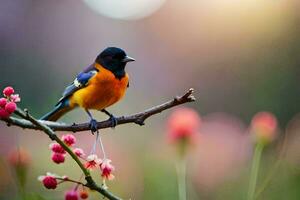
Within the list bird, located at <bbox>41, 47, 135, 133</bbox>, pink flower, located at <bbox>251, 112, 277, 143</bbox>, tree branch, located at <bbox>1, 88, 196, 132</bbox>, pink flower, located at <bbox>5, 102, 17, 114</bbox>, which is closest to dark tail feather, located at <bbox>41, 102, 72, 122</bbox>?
bird, located at <bbox>41, 47, 135, 133</bbox>

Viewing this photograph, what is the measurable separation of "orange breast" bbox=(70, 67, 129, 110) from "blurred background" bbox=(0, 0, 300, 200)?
0.19 metres

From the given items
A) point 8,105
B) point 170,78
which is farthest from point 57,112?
point 170,78

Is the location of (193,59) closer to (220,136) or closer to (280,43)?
(280,43)

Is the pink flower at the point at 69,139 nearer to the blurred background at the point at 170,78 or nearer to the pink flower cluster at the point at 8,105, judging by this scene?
the pink flower cluster at the point at 8,105

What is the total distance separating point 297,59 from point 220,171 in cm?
198

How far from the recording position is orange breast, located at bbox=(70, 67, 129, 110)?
3.91ft

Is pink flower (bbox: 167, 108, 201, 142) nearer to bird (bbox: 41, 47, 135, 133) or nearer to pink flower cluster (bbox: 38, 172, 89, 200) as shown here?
bird (bbox: 41, 47, 135, 133)

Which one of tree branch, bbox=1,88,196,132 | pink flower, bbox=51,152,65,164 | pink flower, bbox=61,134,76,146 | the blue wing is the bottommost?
pink flower, bbox=51,152,65,164

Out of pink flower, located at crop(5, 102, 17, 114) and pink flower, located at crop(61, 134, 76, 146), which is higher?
pink flower, located at crop(5, 102, 17, 114)

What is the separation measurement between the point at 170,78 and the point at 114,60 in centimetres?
341

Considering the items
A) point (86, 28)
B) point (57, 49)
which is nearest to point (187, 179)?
point (57, 49)

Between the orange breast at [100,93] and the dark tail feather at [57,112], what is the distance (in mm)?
47

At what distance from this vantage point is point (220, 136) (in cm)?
188

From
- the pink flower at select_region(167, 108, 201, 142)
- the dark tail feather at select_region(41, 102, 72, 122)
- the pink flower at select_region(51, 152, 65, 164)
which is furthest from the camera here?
the dark tail feather at select_region(41, 102, 72, 122)
